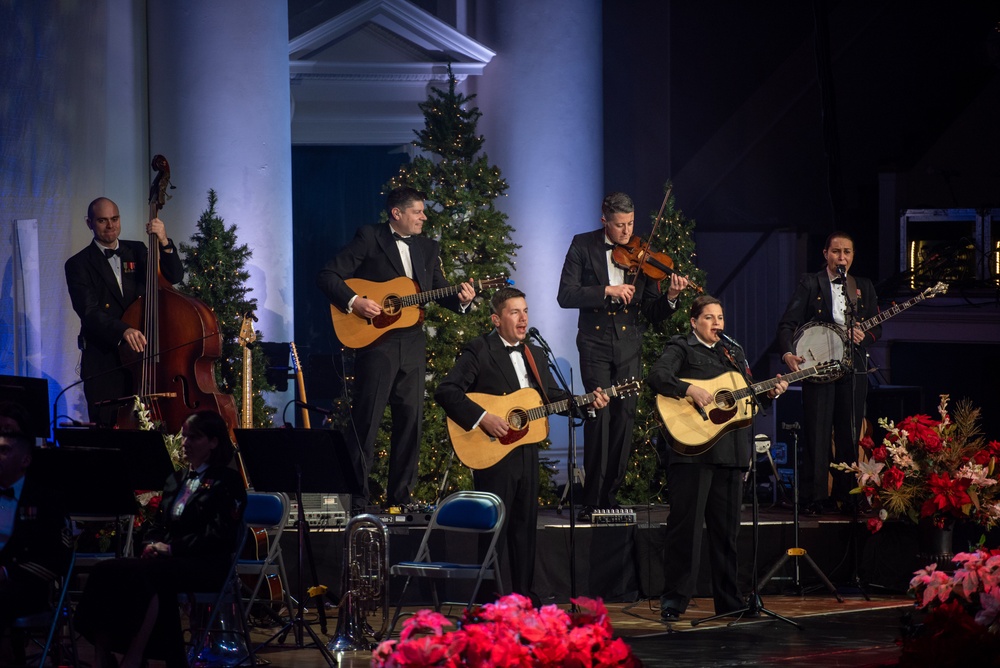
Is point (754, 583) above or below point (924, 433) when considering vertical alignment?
below

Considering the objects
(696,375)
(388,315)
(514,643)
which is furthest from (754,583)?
(514,643)

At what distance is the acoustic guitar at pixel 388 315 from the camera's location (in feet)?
27.1

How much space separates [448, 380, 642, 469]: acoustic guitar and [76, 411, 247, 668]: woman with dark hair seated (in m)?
1.64

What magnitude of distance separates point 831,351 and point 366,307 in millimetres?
3015

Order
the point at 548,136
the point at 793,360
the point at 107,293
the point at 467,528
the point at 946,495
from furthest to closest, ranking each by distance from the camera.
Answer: the point at 548,136 < the point at 793,360 < the point at 107,293 < the point at 946,495 < the point at 467,528

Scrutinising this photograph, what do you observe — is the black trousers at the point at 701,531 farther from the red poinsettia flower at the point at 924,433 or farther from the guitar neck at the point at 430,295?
the guitar neck at the point at 430,295

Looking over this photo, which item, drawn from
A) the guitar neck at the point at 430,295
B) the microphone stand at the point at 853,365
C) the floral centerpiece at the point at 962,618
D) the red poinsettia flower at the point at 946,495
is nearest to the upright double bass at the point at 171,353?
the guitar neck at the point at 430,295

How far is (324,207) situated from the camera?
12531 millimetres

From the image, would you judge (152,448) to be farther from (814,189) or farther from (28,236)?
(814,189)

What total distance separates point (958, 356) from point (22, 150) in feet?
27.3

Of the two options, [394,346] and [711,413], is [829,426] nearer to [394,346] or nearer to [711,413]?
[711,413]

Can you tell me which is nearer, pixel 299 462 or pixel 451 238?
pixel 299 462

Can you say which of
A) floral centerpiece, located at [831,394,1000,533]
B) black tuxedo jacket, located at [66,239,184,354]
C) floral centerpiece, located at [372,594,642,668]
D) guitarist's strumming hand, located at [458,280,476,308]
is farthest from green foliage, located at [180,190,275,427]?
floral centerpiece, located at [372,594,642,668]

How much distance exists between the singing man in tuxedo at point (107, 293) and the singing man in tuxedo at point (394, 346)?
3.62 ft
